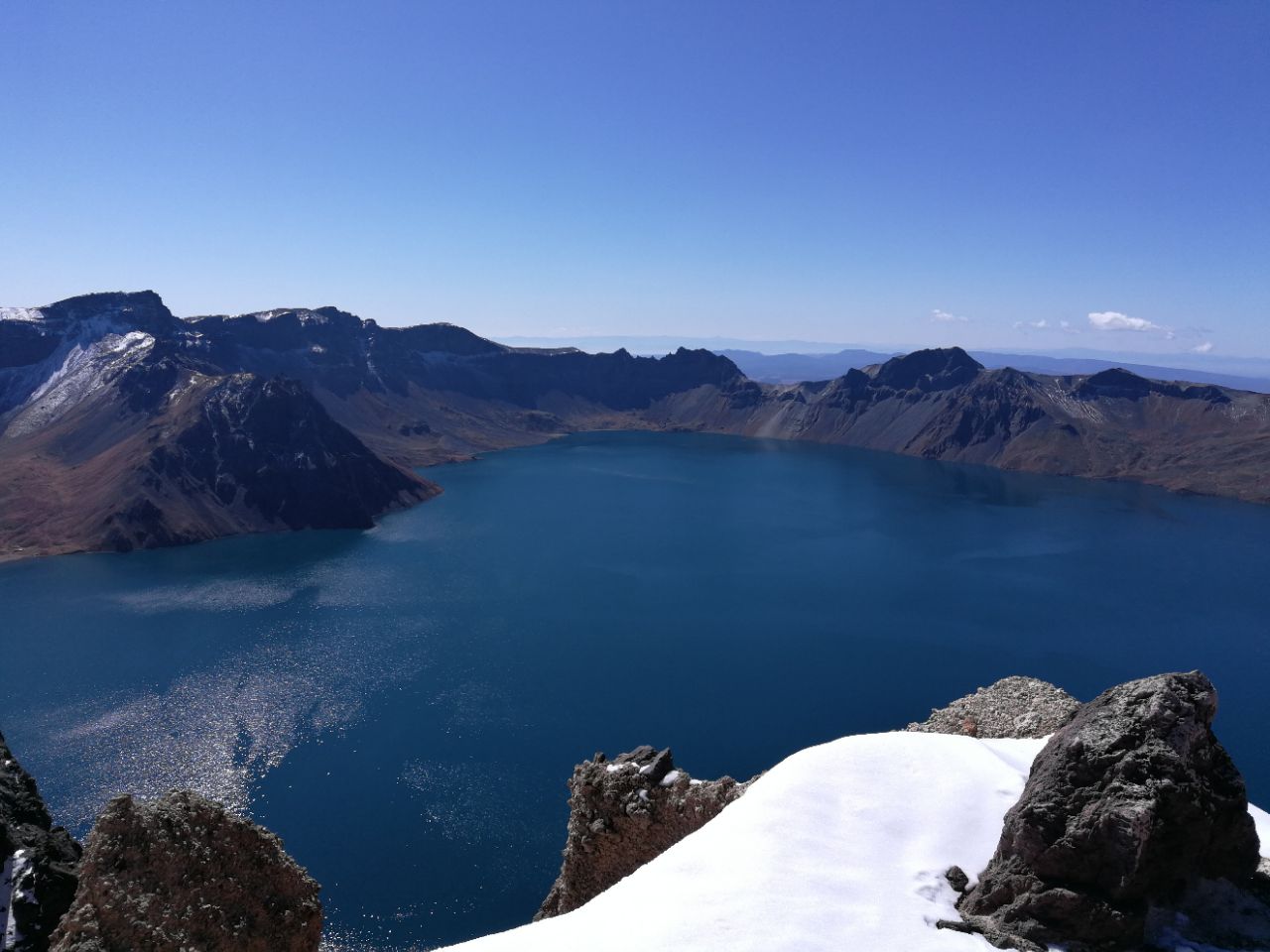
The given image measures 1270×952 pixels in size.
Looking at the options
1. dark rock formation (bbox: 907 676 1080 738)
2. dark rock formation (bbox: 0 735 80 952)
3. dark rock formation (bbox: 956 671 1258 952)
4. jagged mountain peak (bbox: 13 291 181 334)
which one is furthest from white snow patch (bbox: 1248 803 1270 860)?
jagged mountain peak (bbox: 13 291 181 334)

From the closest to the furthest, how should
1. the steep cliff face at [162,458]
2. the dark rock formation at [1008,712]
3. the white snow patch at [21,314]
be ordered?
the dark rock formation at [1008,712] < the steep cliff face at [162,458] < the white snow patch at [21,314]

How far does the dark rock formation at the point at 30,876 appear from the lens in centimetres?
1623

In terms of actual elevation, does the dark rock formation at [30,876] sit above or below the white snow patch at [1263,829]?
above

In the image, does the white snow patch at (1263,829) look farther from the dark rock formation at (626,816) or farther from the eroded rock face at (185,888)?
the eroded rock face at (185,888)

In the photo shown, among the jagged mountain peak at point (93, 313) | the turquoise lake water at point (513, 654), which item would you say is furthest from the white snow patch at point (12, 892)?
the jagged mountain peak at point (93, 313)

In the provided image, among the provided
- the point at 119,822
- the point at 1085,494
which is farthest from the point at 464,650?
the point at 1085,494

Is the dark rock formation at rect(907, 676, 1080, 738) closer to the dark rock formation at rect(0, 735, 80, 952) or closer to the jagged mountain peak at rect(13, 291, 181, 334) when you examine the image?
the dark rock formation at rect(0, 735, 80, 952)

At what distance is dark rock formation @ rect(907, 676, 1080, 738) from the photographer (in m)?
40.3

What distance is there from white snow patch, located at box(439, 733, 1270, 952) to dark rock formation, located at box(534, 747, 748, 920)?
3.16 metres

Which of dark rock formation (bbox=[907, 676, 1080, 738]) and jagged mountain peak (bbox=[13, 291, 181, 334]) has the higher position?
jagged mountain peak (bbox=[13, 291, 181, 334])

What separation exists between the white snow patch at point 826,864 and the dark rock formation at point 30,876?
914 cm

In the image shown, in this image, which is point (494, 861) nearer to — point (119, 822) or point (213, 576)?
point (119, 822)

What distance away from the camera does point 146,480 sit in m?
126

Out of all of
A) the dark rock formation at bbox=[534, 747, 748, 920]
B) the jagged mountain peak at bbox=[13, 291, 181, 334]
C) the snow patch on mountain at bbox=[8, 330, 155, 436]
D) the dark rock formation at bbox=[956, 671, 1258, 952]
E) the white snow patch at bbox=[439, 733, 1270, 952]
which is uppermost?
the jagged mountain peak at bbox=[13, 291, 181, 334]
